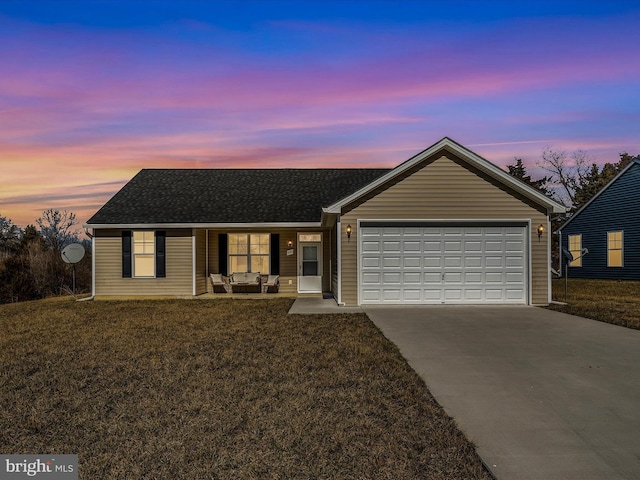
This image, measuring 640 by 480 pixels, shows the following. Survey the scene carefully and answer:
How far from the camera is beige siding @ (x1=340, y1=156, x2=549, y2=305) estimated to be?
1352cm

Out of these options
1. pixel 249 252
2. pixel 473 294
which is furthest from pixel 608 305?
pixel 249 252

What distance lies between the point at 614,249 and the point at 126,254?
81.4 feet

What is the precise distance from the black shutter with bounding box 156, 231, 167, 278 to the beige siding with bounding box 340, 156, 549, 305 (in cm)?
700

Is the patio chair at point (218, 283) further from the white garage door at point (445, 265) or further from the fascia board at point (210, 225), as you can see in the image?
the white garage door at point (445, 265)

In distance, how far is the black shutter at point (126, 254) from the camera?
53.3 feet

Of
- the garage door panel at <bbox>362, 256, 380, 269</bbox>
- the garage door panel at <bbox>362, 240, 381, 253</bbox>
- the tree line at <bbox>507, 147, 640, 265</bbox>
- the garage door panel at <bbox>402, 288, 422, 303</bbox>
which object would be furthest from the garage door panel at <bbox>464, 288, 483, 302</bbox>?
the tree line at <bbox>507, 147, 640, 265</bbox>

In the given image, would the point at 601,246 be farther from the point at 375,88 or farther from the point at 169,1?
the point at 169,1

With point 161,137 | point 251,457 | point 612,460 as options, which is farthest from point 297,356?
point 161,137

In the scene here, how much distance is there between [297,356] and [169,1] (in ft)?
29.0

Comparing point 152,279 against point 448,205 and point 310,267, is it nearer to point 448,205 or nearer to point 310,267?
point 310,267

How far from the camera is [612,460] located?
3.52 m

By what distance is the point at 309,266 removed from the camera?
17359mm

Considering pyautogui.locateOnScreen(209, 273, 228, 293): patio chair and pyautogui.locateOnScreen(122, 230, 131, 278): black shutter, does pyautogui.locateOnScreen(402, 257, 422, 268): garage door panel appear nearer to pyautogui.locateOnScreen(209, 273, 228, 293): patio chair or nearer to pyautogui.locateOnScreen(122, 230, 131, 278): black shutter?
pyautogui.locateOnScreen(209, 273, 228, 293): patio chair

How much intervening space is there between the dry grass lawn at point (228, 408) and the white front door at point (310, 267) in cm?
832
